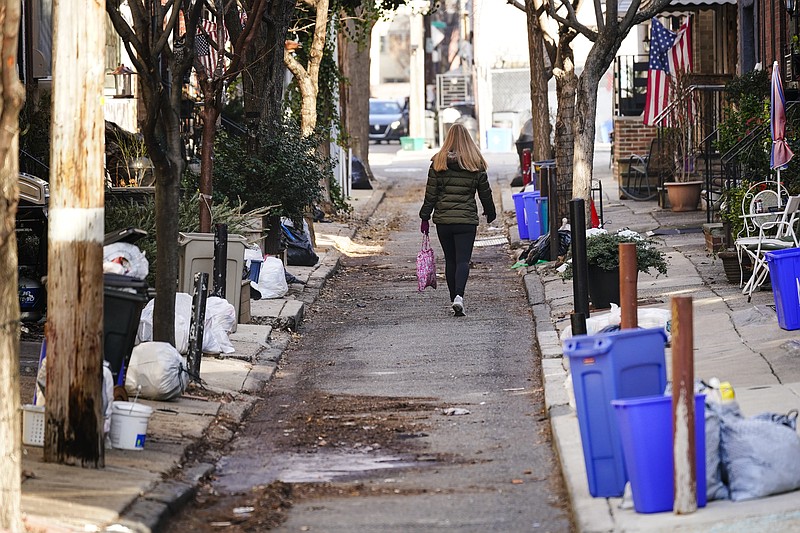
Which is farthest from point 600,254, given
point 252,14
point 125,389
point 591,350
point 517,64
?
→ point 517,64

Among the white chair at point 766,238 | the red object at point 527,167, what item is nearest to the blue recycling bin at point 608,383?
the white chair at point 766,238

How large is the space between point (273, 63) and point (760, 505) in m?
11.0

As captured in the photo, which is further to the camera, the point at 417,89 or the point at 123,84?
the point at 417,89

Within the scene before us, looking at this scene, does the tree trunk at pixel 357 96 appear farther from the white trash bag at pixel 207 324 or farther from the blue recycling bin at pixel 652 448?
the blue recycling bin at pixel 652 448

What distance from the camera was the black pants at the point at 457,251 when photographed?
13.0 meters

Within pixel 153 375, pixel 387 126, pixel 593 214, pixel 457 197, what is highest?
pixel 387 126

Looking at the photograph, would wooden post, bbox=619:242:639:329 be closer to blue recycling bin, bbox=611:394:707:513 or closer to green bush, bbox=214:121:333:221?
blue recycling bin, bbox=611:394:707:513

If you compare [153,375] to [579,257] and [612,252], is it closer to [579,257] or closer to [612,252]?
[579,257]

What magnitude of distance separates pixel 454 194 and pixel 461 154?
1.31 ft

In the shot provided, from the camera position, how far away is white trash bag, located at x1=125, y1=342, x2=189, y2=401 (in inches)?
336

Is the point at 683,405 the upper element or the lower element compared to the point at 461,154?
lower

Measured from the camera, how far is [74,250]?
680 cm

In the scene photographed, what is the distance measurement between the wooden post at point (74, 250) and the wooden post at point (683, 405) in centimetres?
301

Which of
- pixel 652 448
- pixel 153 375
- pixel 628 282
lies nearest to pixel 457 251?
pixel 153 375
